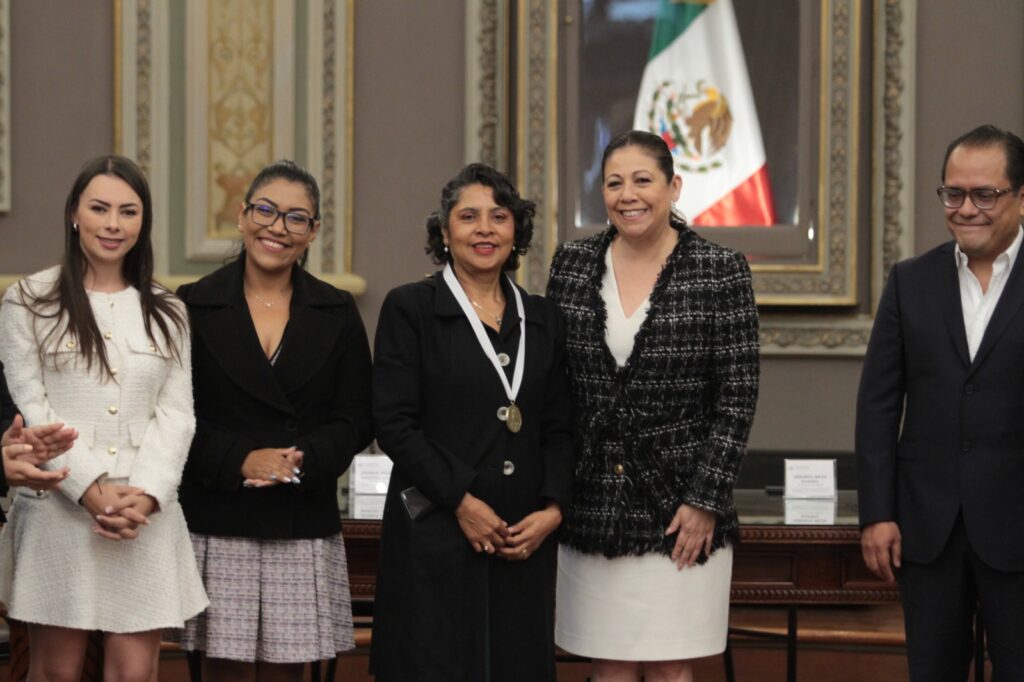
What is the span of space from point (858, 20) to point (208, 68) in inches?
90.2

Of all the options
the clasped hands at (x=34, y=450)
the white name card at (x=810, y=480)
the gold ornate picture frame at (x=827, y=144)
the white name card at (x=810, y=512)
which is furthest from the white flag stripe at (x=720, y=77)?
the clasped hands at (x=34, y=450)

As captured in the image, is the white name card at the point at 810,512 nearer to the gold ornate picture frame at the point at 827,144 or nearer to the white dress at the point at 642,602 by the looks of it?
the white dress at the point at 642,602

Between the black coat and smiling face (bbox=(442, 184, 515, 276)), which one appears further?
smiling face (bbox=(442, 184, 515, 276))

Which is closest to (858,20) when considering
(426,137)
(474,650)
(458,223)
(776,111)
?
(776,111)

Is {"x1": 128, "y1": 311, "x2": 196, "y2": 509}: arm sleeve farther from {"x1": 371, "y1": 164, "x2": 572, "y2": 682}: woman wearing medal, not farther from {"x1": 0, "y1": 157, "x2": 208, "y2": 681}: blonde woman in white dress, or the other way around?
{"x1": 371, "y1": 164, "x2": 572, "y2": 682}: woman wearing medal

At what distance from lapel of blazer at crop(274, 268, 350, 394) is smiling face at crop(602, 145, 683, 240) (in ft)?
1.99

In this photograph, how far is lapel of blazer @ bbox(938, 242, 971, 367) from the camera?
2.74m

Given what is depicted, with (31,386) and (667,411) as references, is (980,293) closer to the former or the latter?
(667,411)

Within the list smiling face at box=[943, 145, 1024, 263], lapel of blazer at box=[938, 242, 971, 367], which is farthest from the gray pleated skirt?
smiling face at box=[943, 145, 1024, 263]

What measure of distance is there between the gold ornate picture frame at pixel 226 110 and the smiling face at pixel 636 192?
2218 mm

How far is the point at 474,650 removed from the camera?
273cm

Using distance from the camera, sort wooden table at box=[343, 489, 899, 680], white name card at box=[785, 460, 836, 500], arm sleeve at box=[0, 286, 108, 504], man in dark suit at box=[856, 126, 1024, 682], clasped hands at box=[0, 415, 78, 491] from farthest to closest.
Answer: white name card at box=[785, 460, 836, 500]
wooden table at box=[343, 489, 899, 680]
man in dark suit at box=[856, 126, 1024, 682]
arm sleeve at box=[0, 286, 108, 504]
clasped hands at box=[0, 415, 78, 491]

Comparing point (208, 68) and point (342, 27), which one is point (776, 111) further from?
point (208, 68)

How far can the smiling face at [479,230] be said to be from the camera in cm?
281
